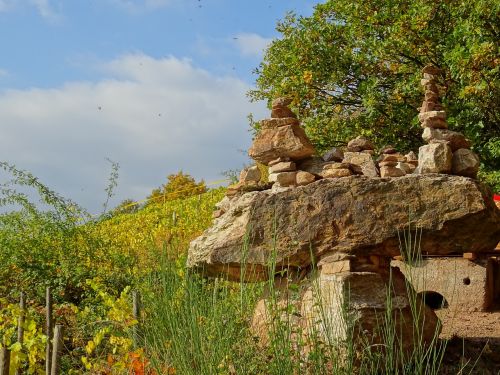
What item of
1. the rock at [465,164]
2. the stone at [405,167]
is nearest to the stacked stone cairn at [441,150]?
the rock at [465,164]

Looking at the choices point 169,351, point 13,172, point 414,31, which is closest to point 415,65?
point 414,31

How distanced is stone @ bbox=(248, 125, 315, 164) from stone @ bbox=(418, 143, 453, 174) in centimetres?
87

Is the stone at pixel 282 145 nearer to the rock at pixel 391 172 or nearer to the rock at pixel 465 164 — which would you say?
the rock at pixel 391 172

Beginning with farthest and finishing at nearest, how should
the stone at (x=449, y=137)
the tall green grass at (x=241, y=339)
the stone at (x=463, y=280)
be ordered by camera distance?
1. the stone at (x=463, y=280)
2. the stone at (x=449, y=137)
3. the tall green grass at (x=241, y=339)

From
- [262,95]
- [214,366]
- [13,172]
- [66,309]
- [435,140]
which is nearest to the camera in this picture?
[214,366]

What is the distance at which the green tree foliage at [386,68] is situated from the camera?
31.4 ft

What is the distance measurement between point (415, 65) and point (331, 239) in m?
6.49

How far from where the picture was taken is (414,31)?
1039cm

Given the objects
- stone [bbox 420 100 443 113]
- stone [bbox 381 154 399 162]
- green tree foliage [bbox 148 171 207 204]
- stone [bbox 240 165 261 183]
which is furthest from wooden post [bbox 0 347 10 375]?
green tree foliage [bbox 148 171 207 204]

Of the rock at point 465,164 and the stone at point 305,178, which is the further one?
the rock at point 465,164

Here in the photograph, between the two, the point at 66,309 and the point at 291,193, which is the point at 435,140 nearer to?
the point at 291,193

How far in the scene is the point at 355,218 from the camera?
4984 mm

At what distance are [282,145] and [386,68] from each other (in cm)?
618

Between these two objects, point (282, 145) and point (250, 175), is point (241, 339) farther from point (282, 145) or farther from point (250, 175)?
point (282, 145)
